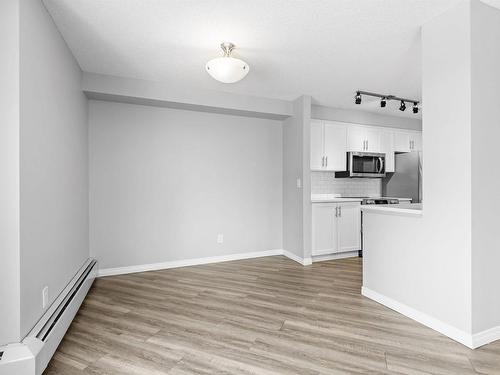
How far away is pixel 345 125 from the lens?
4.71 metres

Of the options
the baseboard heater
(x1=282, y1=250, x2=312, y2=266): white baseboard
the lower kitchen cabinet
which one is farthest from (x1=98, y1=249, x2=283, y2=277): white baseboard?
the baseboard heater

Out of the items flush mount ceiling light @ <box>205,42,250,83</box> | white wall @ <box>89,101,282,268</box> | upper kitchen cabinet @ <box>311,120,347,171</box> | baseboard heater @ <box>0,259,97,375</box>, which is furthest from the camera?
upper kitchen cabinet @ <box>311,120,347,171</box>

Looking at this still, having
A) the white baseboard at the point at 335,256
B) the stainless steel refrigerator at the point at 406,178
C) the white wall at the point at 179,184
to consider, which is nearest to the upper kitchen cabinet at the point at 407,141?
the stainless steel refrigerator at the point at 406,178

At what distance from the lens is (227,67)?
2.48 metres

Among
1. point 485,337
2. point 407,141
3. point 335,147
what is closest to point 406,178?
point 407,141

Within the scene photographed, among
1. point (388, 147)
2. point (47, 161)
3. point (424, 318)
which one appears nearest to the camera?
point (47, 161)

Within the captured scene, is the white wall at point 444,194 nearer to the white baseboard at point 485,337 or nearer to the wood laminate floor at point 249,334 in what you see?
the white baseboard at point 485,337

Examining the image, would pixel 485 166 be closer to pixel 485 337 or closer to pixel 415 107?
pixel 485 337

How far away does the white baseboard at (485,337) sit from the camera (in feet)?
6.29

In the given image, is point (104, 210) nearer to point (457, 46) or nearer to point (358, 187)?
point (457, 46)

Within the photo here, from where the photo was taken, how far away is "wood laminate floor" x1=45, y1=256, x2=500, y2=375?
1.74 metres

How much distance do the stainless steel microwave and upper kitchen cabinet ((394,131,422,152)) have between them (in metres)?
0.50

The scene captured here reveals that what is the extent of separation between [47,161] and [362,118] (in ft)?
14.9

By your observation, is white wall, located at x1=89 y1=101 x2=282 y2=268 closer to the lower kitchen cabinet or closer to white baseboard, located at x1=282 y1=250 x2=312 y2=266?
white baseboard, located at x1=282 y1=250 x2=312 y2=266
